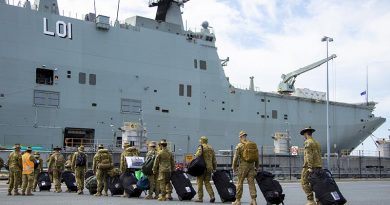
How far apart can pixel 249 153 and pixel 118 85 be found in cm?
2185

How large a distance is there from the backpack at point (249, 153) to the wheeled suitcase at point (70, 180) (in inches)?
311

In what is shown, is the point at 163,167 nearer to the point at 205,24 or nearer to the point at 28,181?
the point at 28,181

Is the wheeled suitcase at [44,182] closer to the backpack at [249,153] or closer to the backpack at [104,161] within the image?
the backpack at [104,161]

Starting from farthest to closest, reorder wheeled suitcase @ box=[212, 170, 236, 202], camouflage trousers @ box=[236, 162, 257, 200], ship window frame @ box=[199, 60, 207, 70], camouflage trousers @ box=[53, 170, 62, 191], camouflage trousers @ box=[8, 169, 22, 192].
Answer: ship window frame @ box=[199, 60, 207, 70]
camouflage trousers @ box=[53, 170, 62, 191]
camouflage trousers @ box=[8, 169, 22, 192]
wheeled suitcase @ box=[212, 170, 236, 202]
camouflage trousers @ box=[236, 162, 257, 200]

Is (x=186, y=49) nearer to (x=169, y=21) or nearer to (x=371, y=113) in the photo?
(x=169, y=21)

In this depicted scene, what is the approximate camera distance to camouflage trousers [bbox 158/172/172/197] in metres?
13.0

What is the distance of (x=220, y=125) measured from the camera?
37062 millimetres

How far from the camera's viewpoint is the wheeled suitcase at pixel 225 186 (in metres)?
12.5

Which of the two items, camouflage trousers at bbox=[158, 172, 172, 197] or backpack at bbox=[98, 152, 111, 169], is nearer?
camouflage trousers at bbox=[158, 172, 172, 197]

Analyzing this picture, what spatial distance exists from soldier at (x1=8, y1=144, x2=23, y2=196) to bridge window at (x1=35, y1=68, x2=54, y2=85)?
14.8m

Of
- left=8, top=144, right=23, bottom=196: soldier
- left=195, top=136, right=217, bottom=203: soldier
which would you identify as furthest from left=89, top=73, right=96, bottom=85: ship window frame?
left=195, top=136, right=217, bottom=203: soldier

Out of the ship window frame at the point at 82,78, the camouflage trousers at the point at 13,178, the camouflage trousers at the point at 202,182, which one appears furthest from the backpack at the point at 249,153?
the ship window frame at the point at 82,78

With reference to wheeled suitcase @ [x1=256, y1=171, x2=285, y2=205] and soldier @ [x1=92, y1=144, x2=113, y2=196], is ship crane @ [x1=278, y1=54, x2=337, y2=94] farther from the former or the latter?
wheeled suitcase @ [x1=256, y1=171, x2=285, y2=205]

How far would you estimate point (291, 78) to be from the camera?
160 feet
